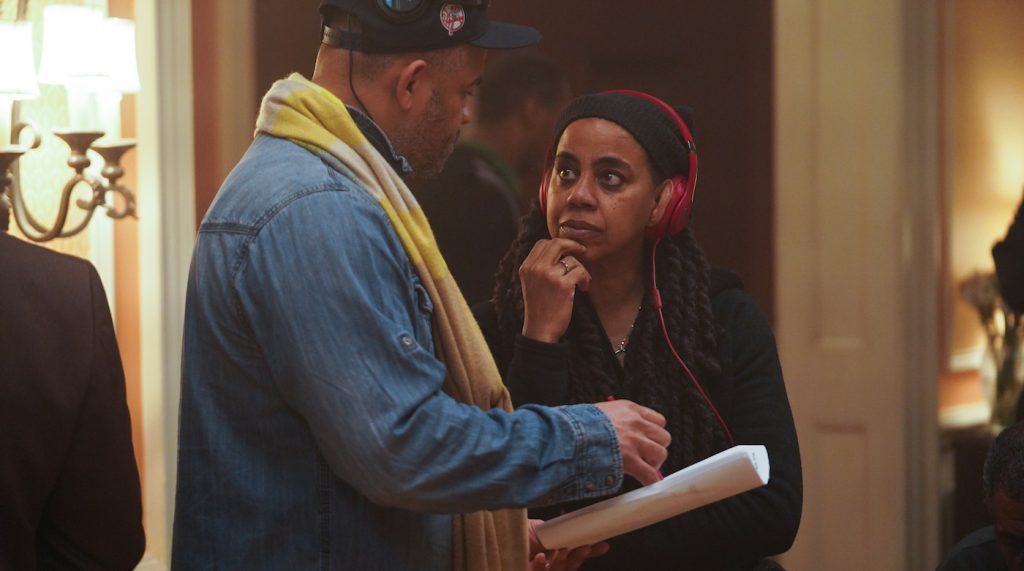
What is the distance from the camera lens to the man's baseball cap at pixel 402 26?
4.55 ft

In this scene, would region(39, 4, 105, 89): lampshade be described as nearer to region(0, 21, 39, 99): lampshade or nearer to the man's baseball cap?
region(0, 21, 39, 99): lampshade

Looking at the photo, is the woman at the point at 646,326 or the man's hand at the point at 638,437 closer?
the man's hand at the point at 638,437

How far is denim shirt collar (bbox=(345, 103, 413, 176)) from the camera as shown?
141cm

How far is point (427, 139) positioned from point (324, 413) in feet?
1.22

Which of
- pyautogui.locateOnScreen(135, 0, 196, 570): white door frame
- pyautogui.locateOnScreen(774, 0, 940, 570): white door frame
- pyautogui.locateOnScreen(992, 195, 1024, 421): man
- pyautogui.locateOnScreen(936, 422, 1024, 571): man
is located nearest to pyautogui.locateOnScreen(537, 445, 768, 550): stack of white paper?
pyautogui.locateOnScreen(936, 422, 1024, 571): man

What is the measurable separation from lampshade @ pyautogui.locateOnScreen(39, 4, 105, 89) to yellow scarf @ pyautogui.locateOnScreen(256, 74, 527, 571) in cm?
163

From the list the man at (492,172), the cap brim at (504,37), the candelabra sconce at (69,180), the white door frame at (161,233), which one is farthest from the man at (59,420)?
the white door frame at (161,233)

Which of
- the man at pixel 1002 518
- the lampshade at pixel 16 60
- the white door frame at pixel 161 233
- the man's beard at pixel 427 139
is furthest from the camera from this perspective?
the white door frame at pixel 161 233

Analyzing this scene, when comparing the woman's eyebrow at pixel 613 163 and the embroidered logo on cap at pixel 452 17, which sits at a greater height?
the embroidered logo on cap at pixel 452 17

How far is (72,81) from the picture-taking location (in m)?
2.89

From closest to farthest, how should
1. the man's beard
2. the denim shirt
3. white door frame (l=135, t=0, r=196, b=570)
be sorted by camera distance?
the denim shirt < the man's beard < white door frame (l=135, t=0, r=196, b=570)

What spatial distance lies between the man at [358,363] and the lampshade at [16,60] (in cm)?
162

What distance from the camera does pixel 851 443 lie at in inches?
137

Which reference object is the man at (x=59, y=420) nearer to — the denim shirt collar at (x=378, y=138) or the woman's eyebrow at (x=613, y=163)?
the denim shirt collar at (x=378, y=138)
